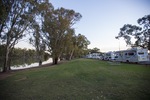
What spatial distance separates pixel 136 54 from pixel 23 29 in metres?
19.6

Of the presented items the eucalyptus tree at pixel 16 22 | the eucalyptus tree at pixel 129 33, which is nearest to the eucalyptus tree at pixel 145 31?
the eucalyptus tree at pixel 129 33

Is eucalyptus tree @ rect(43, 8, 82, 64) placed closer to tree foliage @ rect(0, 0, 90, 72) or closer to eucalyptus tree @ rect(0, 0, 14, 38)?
tree foliage @ rect(0, 0, 90, 72)

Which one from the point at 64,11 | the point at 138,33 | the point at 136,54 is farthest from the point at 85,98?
the point at 138,33

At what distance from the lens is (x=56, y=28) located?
27172 mm

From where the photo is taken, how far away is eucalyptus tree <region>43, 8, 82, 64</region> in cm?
2675

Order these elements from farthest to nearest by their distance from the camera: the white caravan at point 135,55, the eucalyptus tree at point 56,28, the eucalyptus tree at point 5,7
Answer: the eucalyptus tree at point 56,28 → the white caravan at point 135,55 → the eucalyptus tree at point 5,7

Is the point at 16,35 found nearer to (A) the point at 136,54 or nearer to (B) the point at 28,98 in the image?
(B) the point at 28,98

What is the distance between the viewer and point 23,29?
19.1m

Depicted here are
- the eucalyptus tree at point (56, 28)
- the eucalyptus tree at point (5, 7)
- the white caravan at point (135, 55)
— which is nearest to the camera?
the eucalyptus tree at point (5, 7)

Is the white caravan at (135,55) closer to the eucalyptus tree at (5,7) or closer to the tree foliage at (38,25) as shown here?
the tree foliage at (38,25)

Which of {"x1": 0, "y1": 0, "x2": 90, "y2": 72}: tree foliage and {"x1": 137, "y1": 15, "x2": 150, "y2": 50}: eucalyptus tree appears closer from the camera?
{"x1": 0, "y1": 0, "x2": 90, "y2": 72}: tree foliage

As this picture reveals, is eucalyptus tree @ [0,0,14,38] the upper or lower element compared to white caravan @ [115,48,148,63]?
upper

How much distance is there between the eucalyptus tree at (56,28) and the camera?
1053 inches

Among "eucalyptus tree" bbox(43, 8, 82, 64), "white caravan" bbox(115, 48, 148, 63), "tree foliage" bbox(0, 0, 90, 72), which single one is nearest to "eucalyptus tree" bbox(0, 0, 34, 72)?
"tree foliage" bbox(0, 0, 90, 72)
